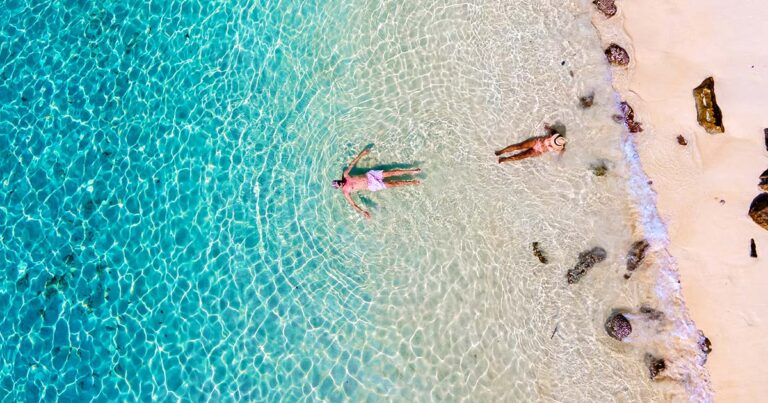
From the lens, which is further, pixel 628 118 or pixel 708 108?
pixel 628 118

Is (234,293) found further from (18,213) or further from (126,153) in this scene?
(18,213)

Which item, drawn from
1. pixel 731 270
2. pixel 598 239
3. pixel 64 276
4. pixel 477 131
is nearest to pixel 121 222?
pixel 64 276

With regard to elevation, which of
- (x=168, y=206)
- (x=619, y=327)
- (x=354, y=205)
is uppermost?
(x=619, y=327)

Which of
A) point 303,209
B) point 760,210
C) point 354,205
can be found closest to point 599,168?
point 760,210

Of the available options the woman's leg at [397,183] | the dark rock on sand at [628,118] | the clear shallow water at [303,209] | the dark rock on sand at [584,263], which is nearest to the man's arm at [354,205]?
the clear shallow water at [303,209]

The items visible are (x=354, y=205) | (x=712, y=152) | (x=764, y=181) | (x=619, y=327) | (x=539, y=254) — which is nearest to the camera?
(x=619, y=327)

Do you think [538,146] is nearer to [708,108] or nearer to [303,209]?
[708,108]
